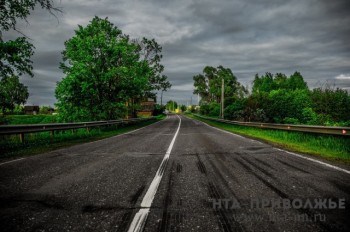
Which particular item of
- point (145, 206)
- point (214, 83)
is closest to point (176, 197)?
point (145, 206)

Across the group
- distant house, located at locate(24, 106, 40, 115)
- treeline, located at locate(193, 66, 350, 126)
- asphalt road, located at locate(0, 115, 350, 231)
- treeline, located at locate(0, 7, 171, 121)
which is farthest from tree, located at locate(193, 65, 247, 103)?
distant house, located at locate(24, 106, 40, 115)

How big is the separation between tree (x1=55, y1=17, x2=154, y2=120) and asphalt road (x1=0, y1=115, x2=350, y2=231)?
15.7m

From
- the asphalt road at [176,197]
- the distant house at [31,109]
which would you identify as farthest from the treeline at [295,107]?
the distant house at [31,109]

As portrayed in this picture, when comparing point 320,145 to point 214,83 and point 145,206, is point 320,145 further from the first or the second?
point 214,83

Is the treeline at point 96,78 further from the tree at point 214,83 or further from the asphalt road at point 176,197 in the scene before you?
the tree at point 214,83

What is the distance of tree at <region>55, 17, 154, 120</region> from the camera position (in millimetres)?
19906

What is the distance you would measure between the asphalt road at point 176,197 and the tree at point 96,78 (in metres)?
15.7

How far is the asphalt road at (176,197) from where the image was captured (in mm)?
2523

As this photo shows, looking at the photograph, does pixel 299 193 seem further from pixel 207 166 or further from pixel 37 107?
pixel 37 107

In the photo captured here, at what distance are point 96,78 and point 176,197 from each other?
2001 centimetres

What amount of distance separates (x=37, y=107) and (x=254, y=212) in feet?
448

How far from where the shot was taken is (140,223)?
250 cm

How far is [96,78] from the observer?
68.5ft

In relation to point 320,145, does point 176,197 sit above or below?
above
